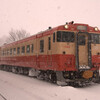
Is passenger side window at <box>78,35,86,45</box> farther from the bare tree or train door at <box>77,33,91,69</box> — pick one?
the bare tree

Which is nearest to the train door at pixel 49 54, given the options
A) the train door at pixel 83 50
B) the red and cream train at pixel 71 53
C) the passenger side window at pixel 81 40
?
the red and cream train at pixel 71 53

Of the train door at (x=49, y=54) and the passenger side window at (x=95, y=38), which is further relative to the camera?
the passenger side window at (x=95, y=38)

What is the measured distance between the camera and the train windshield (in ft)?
33.4

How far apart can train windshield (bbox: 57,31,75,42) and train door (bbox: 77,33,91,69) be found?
438mm

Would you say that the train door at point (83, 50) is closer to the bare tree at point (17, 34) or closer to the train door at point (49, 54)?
the train door at point (49, 54)

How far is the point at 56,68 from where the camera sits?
10125 millimetres

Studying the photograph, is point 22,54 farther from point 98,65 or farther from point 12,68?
point 98,65

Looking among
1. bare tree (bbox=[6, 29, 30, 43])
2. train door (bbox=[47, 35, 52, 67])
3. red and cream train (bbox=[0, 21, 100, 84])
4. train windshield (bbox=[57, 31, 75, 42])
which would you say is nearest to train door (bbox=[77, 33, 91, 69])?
red and cream train (bbox=[0, 21, 100, 84])

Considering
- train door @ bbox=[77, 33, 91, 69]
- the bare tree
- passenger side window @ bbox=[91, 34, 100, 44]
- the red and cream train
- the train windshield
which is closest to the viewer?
the red and cream train

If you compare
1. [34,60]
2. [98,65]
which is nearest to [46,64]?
[34,60]

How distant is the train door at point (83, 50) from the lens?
34.4 feet

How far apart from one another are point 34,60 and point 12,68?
27.3ft

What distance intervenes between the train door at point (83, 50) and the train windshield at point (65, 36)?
438 millimetres

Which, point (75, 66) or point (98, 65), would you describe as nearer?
point (75, 66)
